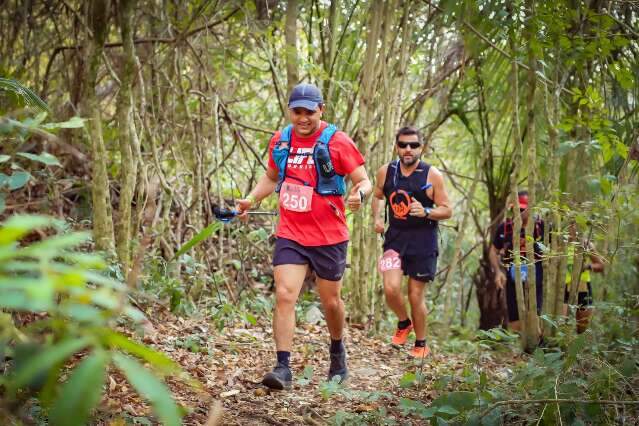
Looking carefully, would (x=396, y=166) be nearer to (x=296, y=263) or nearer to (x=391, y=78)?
(x=391, y=78)

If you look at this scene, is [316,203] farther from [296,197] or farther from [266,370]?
[266,370]

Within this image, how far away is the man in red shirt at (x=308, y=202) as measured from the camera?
4.39 metres

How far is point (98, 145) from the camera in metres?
5.17

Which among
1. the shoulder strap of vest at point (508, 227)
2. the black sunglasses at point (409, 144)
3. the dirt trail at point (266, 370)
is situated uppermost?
the black sunglasses at point (409, 144)

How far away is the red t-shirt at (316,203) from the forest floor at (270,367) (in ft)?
2.74

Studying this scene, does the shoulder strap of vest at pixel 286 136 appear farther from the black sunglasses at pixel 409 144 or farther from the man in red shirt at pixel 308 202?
the black sunglasses at pixel 409 144

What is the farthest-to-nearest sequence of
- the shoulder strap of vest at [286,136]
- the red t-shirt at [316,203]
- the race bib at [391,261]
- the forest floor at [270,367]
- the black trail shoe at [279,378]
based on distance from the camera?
the race bib at [391,261], the shoulder strap of vest at [286,136], the red t-shirt at [316,203], the black trail shoe at [279,378], the forest floor at [270,367]

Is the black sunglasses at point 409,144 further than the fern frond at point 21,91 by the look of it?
Yes

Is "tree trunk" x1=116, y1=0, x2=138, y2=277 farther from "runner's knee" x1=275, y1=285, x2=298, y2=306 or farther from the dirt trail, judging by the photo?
"runner's knee" x1=275, y1=285, x2=298, y2=306

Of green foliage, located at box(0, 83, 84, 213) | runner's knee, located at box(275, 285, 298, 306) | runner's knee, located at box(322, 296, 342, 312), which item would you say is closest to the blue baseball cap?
runner's knee, located at box(275, 285, 298, 306)

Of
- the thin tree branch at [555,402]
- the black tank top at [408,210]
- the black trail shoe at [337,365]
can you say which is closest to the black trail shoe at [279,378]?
the black trail shoe at [337,365]

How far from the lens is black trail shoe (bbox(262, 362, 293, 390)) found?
4.12 metres

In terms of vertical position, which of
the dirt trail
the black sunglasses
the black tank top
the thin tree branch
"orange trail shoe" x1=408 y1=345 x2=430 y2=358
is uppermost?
the black sunglasses

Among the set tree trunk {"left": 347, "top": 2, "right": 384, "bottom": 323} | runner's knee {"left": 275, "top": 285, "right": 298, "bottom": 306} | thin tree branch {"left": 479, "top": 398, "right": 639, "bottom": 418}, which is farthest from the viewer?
tree trunk {"left": 347, "top": 2, "right": 384, "bottom": 323}
